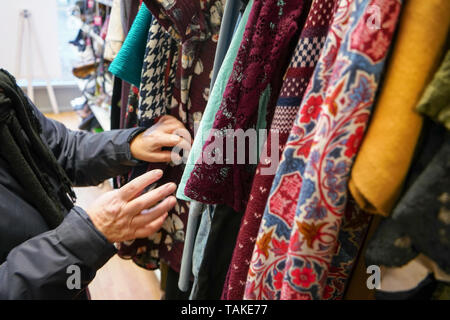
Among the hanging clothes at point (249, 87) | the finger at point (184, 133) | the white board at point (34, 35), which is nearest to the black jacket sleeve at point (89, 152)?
the finger at point (184, 133)

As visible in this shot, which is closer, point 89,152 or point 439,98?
point 439,98

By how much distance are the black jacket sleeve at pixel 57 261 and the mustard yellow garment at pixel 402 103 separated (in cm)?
52

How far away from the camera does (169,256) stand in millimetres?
939

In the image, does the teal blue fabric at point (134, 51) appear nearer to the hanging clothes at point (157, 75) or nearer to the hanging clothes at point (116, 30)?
the hanging clothes at point (157, 75)

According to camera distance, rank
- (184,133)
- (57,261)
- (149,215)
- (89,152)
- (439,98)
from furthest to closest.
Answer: (89,152) → (184,133) → (149,215) → (57,261) → (439,98)

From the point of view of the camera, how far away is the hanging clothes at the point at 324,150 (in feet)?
1.06

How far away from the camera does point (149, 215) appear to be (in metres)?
0.66

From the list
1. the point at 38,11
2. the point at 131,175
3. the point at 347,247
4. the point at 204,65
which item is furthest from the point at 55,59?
the point at 347,247

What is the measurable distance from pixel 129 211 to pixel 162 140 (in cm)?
22

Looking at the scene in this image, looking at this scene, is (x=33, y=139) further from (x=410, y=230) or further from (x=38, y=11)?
(x=38, y=11)

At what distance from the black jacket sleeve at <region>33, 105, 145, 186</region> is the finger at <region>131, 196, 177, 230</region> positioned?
24 centimetres

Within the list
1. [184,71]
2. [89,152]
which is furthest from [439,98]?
[89,152]

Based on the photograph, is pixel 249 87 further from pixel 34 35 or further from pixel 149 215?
pixel 34 35
